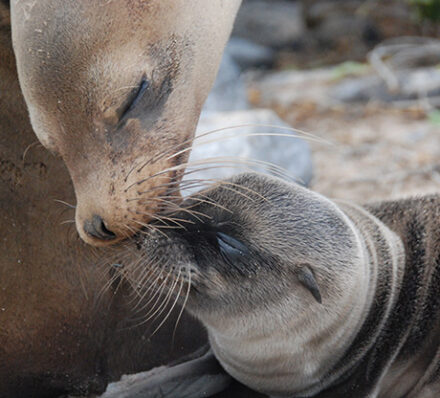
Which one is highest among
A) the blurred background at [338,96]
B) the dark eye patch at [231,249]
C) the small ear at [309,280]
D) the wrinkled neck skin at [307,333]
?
the dark eye patch at [231,249]

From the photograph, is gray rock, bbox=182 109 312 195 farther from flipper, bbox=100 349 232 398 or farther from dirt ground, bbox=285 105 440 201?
flipper, bbox=100 349 232 398

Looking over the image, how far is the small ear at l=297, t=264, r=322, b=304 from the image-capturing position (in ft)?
7.94

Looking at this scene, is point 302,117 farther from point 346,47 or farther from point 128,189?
point 128,189

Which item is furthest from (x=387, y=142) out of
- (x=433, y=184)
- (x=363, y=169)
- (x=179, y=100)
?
(x=179, y=100)

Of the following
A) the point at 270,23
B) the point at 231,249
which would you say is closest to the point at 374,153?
the point at 231,249

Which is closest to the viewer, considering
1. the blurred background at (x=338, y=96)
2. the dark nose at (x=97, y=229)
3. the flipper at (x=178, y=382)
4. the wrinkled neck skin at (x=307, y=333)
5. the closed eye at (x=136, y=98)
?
the dark nose at (x=97, y=229)

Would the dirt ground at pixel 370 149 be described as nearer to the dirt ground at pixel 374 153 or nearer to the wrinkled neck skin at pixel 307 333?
the dirt ground at pixel 374 153

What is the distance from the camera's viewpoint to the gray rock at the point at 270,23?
13.9m

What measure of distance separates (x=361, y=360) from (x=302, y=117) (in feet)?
18.5

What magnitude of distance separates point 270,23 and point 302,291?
12566 millimetres

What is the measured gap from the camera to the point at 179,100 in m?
2.36

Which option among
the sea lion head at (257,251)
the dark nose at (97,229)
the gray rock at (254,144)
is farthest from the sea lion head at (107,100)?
the gray rock at (254,144)

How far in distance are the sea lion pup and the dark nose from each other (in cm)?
19

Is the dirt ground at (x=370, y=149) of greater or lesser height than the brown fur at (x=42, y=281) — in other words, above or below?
below
